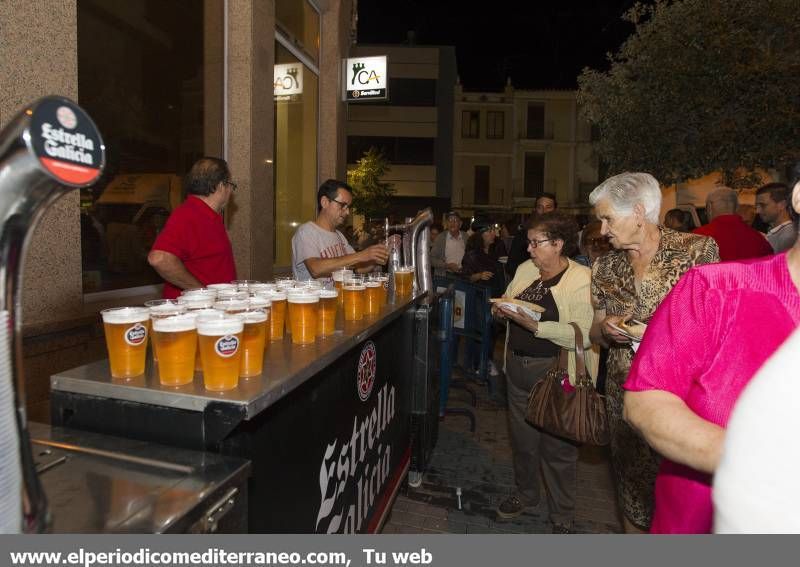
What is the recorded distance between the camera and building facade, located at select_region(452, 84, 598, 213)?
132 ft

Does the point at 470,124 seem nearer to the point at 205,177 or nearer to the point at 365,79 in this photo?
the point at 365,79

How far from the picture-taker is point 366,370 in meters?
2.86

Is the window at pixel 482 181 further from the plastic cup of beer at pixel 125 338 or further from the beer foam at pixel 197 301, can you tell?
the plastic cup of beer at pixel 125 338

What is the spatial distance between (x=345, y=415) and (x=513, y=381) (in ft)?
5.74

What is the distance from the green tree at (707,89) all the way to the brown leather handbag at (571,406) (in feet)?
29.2

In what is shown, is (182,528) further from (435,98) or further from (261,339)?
(435,98)

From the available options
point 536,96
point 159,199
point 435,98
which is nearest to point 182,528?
point 159,199

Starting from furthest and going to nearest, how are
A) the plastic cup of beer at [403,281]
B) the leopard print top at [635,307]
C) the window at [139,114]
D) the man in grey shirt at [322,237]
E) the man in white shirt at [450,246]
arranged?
the man in white shirt at [450,246]
the man in grey shirt at [322,237]
the window at [139,114]
the plastic cup of beer at [403,281]
the leopard print top at [635,307]

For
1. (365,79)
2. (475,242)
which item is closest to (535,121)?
(475,242)

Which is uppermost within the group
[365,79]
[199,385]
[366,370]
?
[365,79]

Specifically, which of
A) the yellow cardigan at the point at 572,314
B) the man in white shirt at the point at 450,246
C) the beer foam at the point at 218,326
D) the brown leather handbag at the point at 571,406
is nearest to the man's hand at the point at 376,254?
the yellow cardigan at the point at 572,314

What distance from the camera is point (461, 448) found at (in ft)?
16.9

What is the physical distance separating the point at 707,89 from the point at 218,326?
1308 centimetres

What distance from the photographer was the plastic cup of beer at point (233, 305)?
6.25 ft
